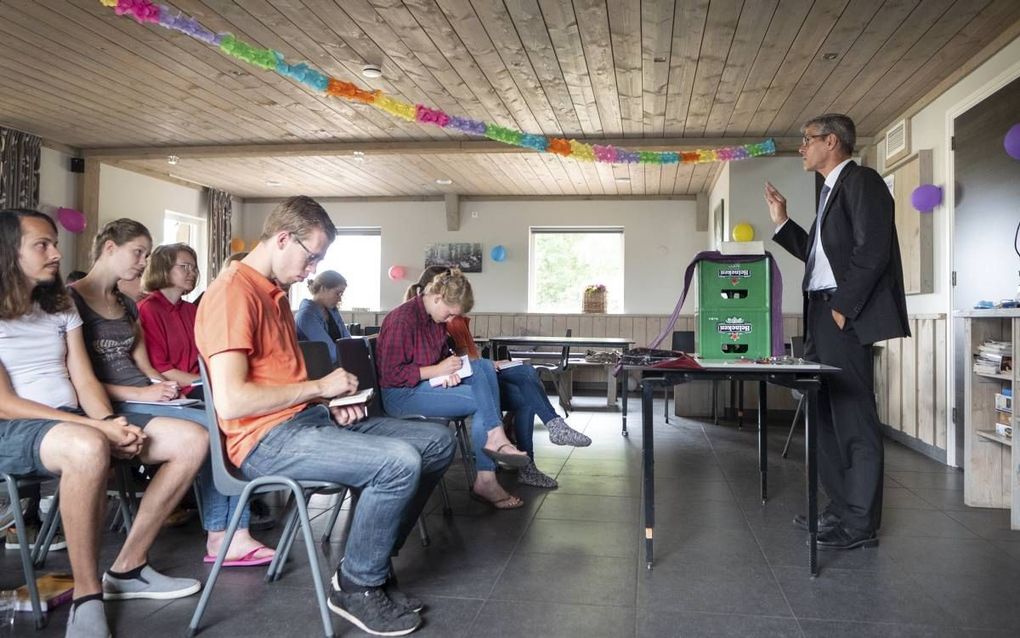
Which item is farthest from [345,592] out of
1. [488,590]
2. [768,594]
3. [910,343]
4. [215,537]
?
[910,343]

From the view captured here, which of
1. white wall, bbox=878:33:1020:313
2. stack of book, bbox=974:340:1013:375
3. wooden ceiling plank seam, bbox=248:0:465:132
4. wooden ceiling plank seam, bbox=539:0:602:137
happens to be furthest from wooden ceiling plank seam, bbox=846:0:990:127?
wooden ceiling plank seam, bbox=248:0:465:132

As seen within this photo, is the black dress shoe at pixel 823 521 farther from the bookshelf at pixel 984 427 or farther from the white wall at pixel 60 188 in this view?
the white wall at pixel 60 188

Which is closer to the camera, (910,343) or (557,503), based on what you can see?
(557,503)

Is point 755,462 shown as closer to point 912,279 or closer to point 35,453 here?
point 912,279

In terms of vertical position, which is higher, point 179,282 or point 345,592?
point 179,282

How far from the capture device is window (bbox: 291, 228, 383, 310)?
10922mm

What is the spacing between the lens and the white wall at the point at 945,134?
13.9 feet

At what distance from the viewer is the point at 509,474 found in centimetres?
411

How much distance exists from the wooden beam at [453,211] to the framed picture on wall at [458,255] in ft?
0.88

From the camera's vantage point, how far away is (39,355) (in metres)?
2.20

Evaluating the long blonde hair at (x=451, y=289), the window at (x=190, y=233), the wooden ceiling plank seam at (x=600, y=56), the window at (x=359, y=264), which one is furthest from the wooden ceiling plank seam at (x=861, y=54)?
the window at (x=190, y=233)

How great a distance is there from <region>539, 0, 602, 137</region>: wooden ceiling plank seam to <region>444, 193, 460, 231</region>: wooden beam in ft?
13.1

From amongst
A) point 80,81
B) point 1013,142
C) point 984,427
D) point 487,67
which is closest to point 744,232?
point 487,67

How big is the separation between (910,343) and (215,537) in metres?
4.71
